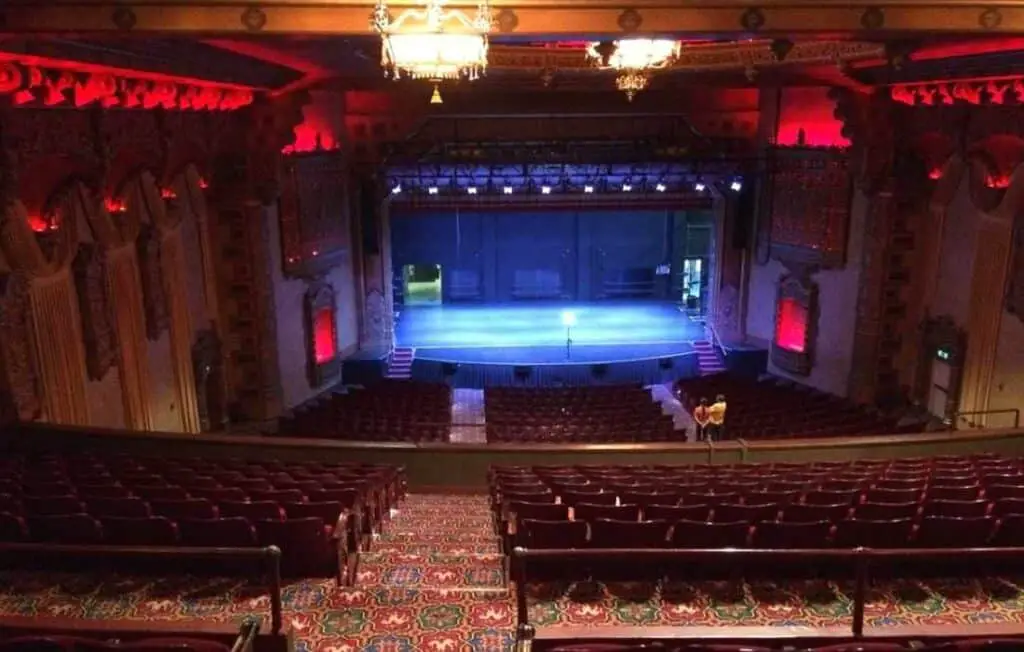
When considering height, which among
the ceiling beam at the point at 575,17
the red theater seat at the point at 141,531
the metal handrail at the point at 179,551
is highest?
the ceiling beam at the point at 575,17

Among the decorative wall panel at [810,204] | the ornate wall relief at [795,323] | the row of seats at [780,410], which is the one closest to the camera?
the row of seats at [780,410]

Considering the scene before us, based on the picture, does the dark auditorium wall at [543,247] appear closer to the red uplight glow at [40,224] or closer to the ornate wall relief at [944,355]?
the ornate wall relief at [944,355]

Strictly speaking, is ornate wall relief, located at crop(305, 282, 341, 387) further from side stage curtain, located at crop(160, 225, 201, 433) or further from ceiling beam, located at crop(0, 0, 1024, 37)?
ceiling beam, located at crop(0, 0, 1024, 37)

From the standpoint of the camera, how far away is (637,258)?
28.2m

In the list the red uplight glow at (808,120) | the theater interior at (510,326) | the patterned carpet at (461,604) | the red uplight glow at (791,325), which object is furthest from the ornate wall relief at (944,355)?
the patterned carpet at (461,604)

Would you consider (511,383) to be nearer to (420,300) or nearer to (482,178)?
(482,178)

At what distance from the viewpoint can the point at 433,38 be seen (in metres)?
5.50

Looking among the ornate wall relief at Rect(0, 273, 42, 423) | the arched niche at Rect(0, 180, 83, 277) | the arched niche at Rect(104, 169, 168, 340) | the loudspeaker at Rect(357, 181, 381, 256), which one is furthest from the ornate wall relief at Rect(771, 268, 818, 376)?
the ornate wall relief at Rect(0, 273, 42, 423)

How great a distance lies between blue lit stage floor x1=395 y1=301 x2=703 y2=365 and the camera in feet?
72.5

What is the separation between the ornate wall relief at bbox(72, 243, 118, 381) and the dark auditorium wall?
1559 centimetres

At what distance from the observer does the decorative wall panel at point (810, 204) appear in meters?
18.2

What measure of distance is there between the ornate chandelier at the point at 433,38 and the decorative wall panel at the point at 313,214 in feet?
41.1

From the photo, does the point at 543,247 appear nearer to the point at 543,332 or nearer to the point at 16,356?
the point at 543,332

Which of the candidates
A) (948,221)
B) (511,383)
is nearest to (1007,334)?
(948,221)
